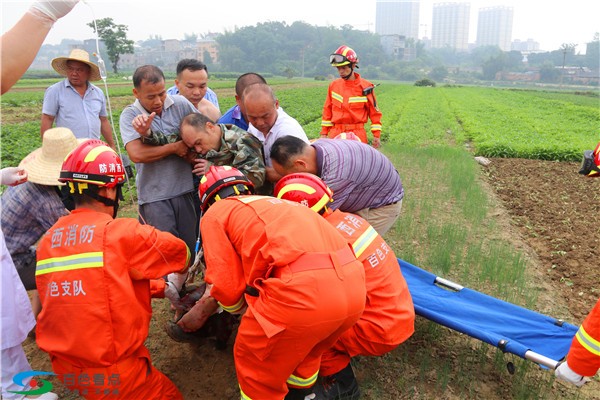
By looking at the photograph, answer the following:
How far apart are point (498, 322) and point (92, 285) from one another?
258 cm

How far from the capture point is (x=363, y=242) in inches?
98.0

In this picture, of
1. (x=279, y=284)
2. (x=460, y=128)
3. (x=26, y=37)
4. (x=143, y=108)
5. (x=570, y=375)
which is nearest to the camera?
(x=26, y=37)

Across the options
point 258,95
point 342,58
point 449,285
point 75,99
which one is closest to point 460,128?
point 342,58

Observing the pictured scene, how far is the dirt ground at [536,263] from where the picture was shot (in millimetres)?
2844

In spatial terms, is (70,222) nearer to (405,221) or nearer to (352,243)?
(352,243)

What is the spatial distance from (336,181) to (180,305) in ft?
4.43

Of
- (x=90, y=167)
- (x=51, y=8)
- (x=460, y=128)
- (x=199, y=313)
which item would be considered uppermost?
(x=51, y=8)

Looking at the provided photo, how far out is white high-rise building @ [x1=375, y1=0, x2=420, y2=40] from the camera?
6324 inches

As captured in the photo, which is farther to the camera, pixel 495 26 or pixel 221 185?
pixel 495 26

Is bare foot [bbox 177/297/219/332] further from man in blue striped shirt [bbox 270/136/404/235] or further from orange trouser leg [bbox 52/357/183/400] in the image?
man in blue striped shirt [bbox 270/136/404/235]

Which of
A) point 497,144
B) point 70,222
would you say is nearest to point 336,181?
point 70,222

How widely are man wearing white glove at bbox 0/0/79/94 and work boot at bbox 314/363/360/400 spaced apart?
221cm

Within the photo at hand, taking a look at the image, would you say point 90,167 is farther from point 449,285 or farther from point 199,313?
point 449,285

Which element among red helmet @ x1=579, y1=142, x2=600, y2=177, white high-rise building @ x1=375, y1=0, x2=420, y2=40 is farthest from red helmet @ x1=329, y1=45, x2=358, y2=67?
white high-rise building @ x1=375, y1=0, x2=420, y2=40
